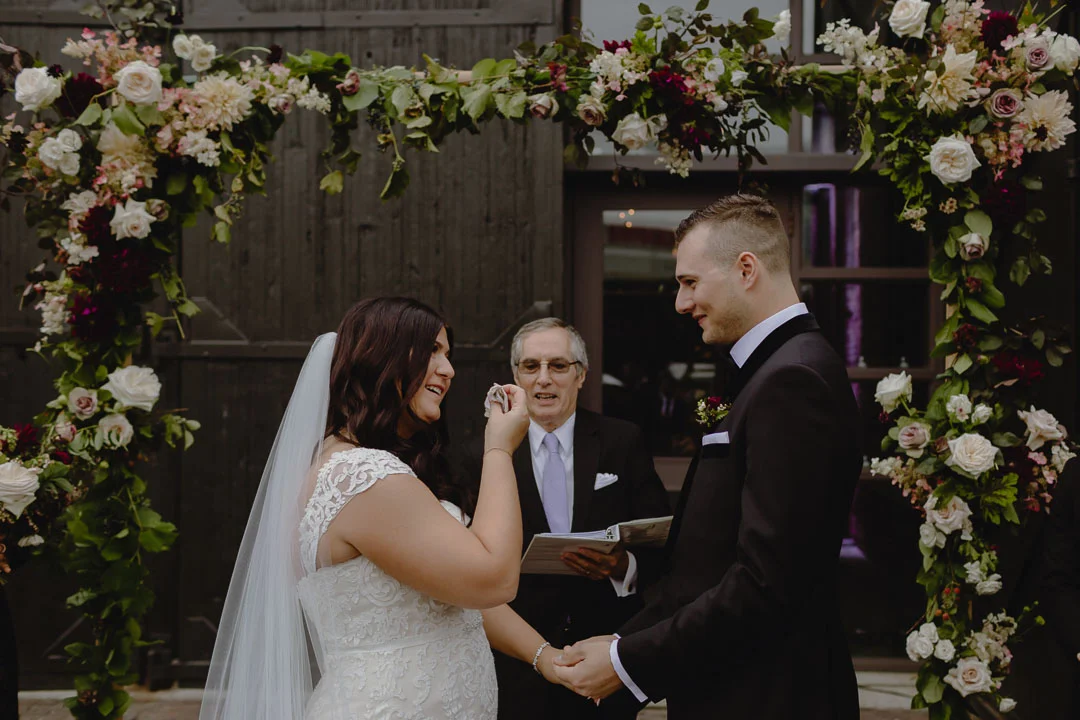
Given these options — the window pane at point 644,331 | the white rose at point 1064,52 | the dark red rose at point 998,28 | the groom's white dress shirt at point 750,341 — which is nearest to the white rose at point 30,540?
the groom's white dress shirt at point 750,341

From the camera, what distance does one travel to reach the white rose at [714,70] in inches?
126

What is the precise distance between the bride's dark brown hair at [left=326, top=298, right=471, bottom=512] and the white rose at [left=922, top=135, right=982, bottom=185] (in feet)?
6.16

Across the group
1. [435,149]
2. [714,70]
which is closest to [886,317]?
[714,70]

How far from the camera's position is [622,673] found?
216 centimetres

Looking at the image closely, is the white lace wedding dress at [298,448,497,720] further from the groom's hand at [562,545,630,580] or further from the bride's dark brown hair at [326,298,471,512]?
the groom's hand at [562,545,630,580]

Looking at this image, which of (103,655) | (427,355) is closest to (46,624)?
(103,655)

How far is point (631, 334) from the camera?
529cm

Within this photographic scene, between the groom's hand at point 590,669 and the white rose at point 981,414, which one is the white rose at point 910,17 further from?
the groom's hand at point 590,669

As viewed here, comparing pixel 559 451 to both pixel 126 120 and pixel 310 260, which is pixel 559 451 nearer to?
pixel 126 120

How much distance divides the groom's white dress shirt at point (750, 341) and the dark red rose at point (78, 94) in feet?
8.20

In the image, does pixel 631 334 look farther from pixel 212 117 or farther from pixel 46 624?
pixel 46 624

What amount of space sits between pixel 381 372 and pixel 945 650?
2277 mm

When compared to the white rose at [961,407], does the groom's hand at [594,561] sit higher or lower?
lower

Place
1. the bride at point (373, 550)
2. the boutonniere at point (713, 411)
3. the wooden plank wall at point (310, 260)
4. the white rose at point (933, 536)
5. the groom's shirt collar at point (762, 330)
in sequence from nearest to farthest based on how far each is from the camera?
1. the bride at point (373, 550)
2. the groom's shirt collar at point (762, 330)
3. the boutonniere at point (713, 411)
4. the white rose at point (933, 536)
5. the wooden plank wall at point (310, 260)
